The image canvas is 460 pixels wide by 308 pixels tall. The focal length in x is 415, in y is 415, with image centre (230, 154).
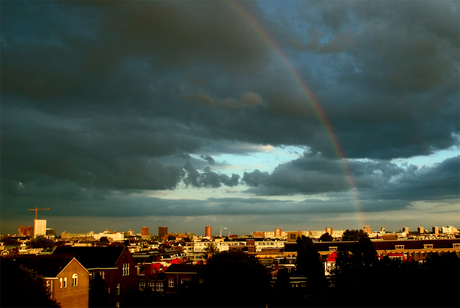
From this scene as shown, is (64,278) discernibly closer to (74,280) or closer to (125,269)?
(74,280)

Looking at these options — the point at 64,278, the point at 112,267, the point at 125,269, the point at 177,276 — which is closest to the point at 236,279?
the point at 64,278

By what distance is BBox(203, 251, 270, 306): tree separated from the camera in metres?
57.4

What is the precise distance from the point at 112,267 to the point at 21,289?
31.6 meters

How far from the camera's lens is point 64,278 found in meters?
55.5

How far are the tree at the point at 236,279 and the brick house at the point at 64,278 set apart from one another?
56.8 ft

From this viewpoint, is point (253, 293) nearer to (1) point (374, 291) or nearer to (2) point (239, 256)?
(2) point (239, 256)

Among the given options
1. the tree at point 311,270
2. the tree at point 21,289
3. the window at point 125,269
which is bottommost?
the tree at point 311,270

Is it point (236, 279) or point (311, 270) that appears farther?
point (311, 270)

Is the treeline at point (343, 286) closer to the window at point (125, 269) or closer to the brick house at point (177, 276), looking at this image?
the brick house at point (177, 276)

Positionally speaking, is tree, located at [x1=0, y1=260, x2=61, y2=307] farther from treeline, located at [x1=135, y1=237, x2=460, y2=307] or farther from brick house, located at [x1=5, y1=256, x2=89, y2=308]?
treeline, located at [x1=135, y1=237, x2=460, y2=307]

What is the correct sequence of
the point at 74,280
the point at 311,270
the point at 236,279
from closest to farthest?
the point at 74,280 < the point at 236,279 < the point at 311,270

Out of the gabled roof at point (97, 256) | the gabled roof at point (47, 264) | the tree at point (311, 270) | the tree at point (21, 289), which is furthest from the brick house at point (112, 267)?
the tree at point (311, 270)

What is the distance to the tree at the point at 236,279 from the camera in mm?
57447

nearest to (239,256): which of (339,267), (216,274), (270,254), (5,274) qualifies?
(216,274)
